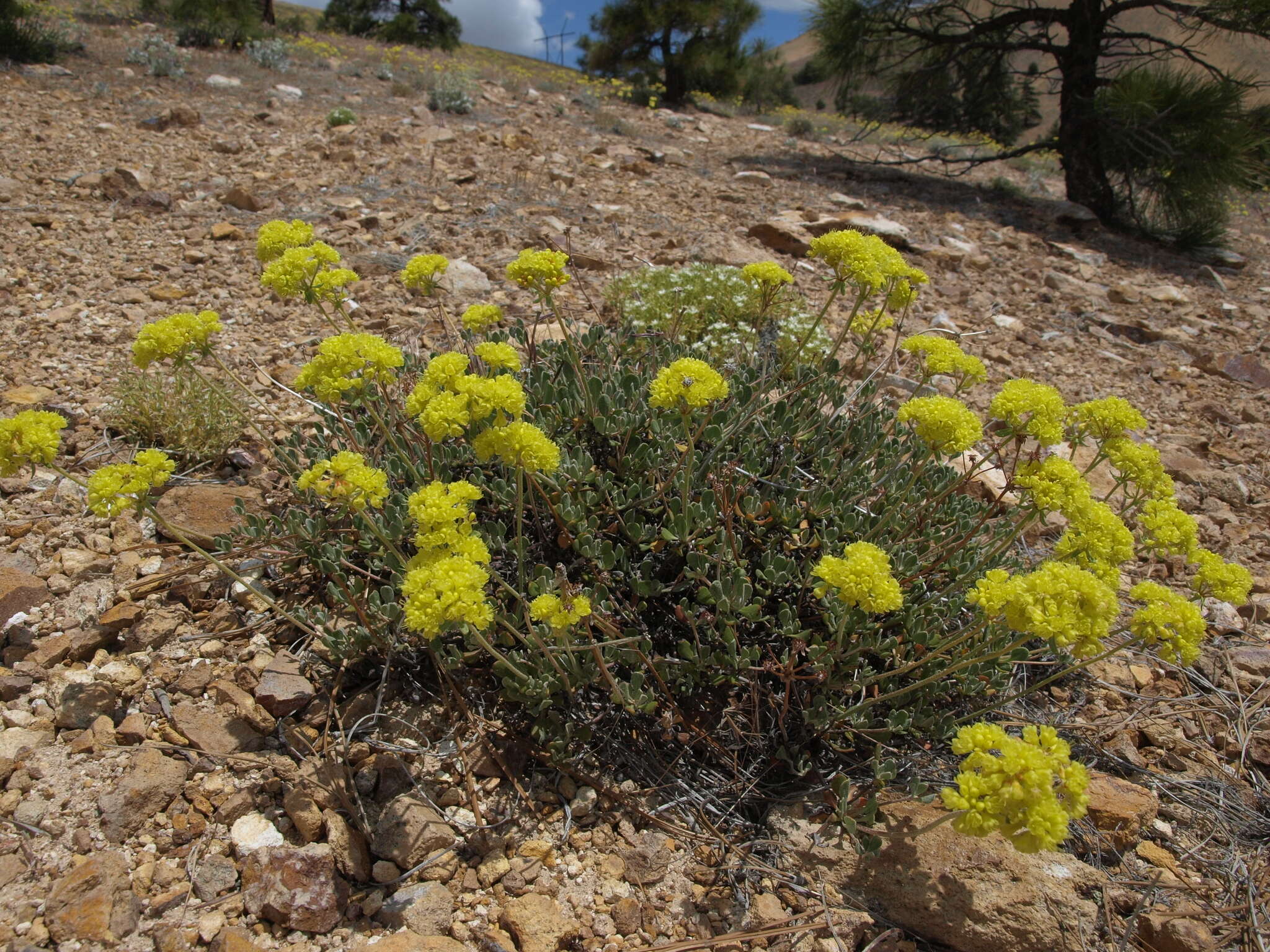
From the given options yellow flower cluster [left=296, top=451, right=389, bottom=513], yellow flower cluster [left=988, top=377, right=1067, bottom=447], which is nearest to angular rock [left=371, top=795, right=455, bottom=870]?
yellow flower cluster [left=296, top=451, right=389, bottom=513]

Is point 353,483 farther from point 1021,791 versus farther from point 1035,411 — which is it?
point 1035,411

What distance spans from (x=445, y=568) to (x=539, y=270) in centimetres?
137

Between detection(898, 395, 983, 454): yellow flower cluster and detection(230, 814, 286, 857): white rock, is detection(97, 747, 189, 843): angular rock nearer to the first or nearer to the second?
detection(230, 814, 286, 857): white rock

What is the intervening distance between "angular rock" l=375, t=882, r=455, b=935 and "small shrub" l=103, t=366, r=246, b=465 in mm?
2251

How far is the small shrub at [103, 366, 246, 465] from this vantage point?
3303 mm

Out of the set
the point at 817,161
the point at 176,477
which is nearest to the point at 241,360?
the point at 176,477

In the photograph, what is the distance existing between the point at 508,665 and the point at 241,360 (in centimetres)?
295

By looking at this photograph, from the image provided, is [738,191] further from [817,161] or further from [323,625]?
[323,625]

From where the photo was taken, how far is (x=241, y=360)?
159 inches

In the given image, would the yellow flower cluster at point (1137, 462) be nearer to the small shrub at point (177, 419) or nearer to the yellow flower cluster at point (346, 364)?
the yellow flower cluster at point (346, 364)

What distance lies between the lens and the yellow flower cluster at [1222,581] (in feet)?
7.32

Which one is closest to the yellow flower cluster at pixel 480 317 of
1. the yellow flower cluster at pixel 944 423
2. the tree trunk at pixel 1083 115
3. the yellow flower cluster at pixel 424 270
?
the yellow flower cluster at pixel 424 270

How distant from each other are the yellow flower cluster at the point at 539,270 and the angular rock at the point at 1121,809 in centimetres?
255

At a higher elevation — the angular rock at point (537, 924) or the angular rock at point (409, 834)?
the angular rock at point (409, 834)
